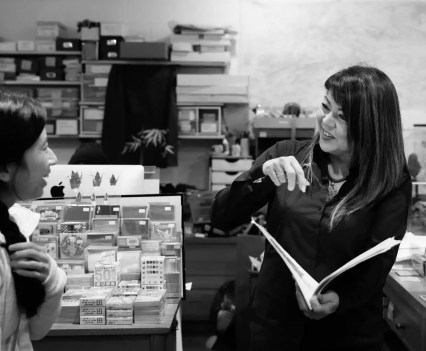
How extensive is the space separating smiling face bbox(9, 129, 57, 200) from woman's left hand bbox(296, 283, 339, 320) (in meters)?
0.70

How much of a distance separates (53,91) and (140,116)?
37.2 inches

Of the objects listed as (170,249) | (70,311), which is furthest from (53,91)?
(70,311)

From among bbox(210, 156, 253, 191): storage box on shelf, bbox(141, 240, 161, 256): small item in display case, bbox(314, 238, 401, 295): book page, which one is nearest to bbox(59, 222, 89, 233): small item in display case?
bbox(141, 240, 161, 256): small item in display case

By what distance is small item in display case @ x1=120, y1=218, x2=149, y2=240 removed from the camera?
1.95 metres

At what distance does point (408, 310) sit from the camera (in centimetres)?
204

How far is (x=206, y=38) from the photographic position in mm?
5320

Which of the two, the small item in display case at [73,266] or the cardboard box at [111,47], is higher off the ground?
the cardboard box at [111,47]

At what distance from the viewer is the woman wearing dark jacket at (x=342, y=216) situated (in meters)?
1.46

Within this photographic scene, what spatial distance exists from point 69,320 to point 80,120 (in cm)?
391

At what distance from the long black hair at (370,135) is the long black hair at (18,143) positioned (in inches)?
31.9

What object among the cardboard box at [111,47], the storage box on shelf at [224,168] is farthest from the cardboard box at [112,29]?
the storage box on shelf at [224,168]

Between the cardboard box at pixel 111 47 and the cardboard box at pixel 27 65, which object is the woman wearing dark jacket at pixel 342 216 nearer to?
the cardboard box at pixel 111 47

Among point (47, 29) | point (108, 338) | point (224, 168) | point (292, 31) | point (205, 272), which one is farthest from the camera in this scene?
point (292, 31)

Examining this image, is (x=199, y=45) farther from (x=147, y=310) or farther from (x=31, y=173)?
(x=31, y=173)
